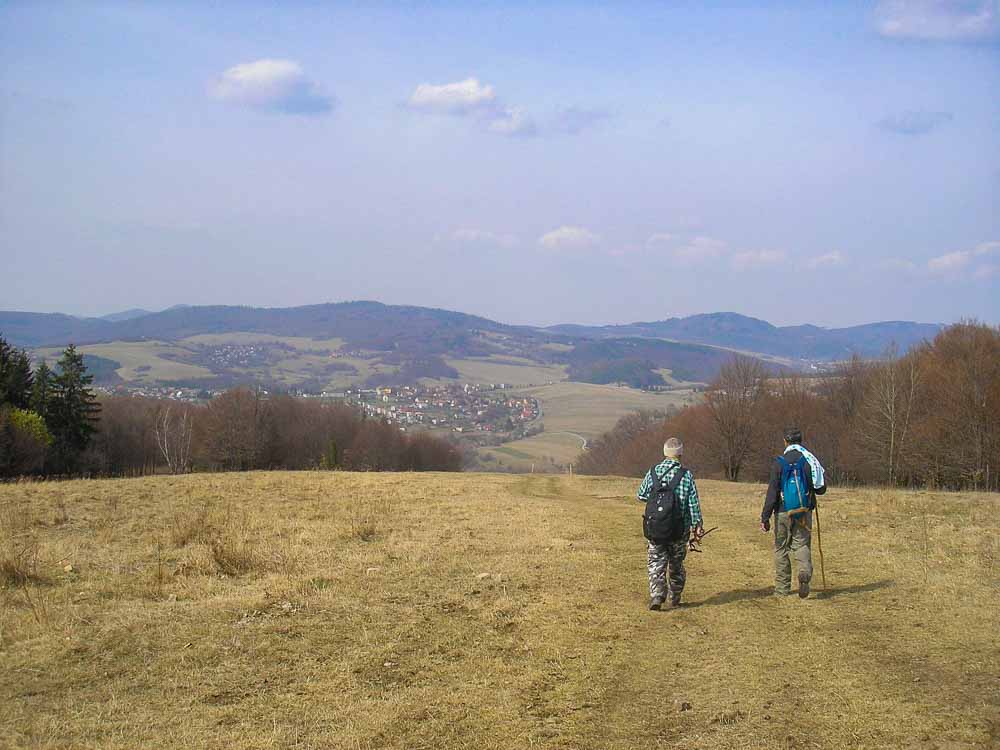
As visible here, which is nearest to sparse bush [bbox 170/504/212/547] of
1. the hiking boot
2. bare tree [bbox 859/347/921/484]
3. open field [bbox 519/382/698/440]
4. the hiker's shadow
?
the hiker's shadow

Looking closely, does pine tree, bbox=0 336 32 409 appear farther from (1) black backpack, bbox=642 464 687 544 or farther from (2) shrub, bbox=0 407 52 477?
(1) black backpack, bbox=642 464 687 544

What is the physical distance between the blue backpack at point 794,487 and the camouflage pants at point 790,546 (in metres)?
0.11

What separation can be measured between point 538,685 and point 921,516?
14766mm

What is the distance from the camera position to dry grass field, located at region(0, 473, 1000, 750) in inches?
254

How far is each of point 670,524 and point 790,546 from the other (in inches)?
80.3

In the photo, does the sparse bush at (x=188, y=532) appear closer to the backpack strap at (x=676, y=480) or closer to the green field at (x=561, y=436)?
the backpack strap at (x=676, y=480)

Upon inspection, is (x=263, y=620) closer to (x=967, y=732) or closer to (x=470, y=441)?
(x=967, y=732)

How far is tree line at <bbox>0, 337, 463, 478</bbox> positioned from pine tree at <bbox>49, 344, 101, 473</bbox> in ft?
0.24

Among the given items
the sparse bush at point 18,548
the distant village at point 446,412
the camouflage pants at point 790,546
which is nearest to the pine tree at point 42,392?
the sparse bush at point 18,548

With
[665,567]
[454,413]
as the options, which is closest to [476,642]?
[665,567]

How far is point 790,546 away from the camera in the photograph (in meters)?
11.2

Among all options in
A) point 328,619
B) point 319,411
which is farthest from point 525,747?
point 319,411

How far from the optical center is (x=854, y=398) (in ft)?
241

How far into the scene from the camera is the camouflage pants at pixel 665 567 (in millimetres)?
10594
